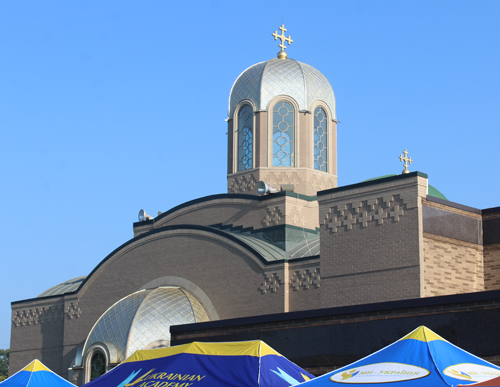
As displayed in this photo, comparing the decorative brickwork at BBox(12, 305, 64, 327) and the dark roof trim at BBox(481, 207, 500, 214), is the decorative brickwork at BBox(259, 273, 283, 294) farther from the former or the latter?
the decorative brickwork at BBox(12, 305, 64, 327)

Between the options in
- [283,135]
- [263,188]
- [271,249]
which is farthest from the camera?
[283,135]

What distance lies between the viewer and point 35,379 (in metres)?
15.0

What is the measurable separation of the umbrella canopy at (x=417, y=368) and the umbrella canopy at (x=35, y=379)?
631 cm

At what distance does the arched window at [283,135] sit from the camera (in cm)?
3017

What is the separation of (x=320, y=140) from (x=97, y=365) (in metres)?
12.2

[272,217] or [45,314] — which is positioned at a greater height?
[272,217]

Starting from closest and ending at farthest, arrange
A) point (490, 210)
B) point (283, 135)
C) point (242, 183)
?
point (490, 210) < point (283, 135) < point (242, 183)

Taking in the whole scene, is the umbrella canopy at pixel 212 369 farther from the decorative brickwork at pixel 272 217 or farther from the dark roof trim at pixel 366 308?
the decorative brickwork at pixel 272 217

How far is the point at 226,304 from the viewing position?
2638 centimetres

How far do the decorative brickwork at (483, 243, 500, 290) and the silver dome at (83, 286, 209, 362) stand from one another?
31.2ft

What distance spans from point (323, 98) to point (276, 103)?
2086 millimetres

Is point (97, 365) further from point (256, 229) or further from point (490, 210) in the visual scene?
point (490, 210)

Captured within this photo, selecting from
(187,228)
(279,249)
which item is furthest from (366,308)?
(187,228)

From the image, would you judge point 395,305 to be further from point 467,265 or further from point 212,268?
point 212,268
